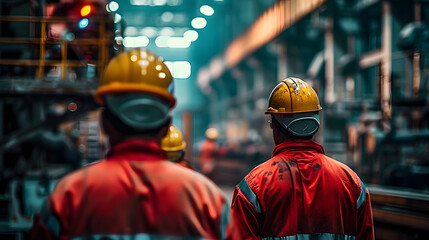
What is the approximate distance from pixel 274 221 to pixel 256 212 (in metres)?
0.12

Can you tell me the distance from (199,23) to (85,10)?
34320 millimetres

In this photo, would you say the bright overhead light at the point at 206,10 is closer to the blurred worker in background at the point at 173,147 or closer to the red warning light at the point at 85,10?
the red warning light at the point at 85,10

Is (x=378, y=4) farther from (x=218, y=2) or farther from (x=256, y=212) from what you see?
(x=218, y=2)

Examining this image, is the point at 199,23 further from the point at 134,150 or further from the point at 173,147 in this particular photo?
the point at 134,150

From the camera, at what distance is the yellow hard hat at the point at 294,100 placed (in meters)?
3.55

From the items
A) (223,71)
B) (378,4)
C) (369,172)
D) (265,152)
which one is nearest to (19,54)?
(369,172)

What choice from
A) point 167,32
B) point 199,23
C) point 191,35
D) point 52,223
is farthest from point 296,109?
point 191,35

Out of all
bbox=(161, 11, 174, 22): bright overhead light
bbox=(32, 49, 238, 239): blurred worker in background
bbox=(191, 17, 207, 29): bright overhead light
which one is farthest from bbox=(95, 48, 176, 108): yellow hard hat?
bbox=(191, 17, 207, 29): bright overhead light

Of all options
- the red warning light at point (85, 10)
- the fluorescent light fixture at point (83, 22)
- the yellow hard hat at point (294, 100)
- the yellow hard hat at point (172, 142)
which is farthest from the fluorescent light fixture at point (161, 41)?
the yellow hard hat at point (294, 100)

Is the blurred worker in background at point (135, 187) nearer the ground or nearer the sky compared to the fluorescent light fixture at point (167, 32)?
nearer the ground

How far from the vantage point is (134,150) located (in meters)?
2.12

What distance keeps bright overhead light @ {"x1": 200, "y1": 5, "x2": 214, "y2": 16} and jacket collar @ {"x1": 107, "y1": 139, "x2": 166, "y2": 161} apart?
3924 cm

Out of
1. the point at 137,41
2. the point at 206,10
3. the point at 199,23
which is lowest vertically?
the point at 137,41

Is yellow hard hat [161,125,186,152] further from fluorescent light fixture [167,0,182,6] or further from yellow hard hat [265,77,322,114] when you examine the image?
fluorescent light fixture [167,0,182,6]
